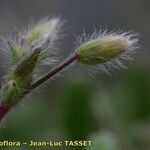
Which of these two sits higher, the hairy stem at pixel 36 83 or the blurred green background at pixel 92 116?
the blurred green background at pixel 92 116

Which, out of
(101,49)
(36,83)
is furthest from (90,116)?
(36,83)

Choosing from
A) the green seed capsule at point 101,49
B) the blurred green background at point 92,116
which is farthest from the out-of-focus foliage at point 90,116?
the green seed capsule at point 101,49

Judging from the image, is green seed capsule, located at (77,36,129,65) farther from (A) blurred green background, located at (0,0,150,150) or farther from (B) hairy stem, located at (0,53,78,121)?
(A) blurred green background, located at (0,0,150,150)

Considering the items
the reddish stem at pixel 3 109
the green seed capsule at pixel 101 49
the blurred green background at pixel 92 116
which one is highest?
the blurred green background at pixel 92 116

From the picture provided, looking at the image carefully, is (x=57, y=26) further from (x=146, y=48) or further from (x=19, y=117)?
(x=146, y=48)

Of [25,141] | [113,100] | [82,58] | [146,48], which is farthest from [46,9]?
[82,58]

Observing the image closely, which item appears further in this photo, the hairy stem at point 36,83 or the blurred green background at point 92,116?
the blurred green background at point 92,116

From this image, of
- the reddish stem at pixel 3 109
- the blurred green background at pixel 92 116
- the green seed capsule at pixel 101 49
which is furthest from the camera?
the blurred green background at pixel 92 116

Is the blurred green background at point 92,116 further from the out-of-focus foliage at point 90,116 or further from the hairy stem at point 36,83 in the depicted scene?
the hairy stem at point 36,83
